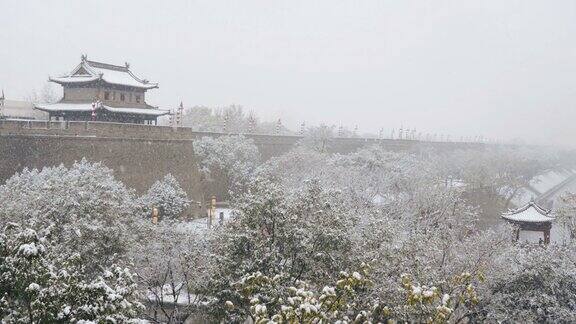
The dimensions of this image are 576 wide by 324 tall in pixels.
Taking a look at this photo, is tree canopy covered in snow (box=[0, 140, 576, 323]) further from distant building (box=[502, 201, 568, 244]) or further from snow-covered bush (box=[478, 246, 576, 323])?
distant building (box=[502, 201, 568, 244])

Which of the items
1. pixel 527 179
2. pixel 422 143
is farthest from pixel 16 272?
pixel 422 143

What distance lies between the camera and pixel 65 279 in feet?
18.1

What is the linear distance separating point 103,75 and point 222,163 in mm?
9105

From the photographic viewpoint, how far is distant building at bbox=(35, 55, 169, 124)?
2422 centimetres

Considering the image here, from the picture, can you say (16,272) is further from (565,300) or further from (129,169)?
(129,169)

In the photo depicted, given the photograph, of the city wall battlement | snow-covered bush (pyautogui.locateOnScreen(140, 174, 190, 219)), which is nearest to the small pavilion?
snow-covered bush (pyautogui.locateOnScreen(140, 174, 190, 219))

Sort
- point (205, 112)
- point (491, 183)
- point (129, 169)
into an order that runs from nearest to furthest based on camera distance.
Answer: point (129, 169) → point (491, 183) → point (205, 112)

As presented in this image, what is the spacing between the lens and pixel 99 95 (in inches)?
960

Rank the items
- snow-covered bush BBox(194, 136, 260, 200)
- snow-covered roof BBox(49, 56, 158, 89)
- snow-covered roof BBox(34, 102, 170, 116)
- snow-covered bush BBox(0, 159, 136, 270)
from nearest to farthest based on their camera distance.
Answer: snow-covered bush BBox(0, 159, 136, 270)
snow-covered roof BBox(34, 102, 170, 116)
snow-covered roof BBox(49, 56, 158, 89)
snow-covered bush BBox(194, 136, 260, 200)

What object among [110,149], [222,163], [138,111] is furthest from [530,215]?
[138,111]

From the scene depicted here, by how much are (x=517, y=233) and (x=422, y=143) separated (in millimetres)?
40600

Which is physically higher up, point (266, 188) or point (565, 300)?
point (266, 188)

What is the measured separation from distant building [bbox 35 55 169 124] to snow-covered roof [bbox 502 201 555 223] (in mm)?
17950

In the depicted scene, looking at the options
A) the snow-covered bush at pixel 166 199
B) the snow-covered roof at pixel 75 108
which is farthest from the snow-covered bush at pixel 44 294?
the snow-covered roof at pixel 75 108
